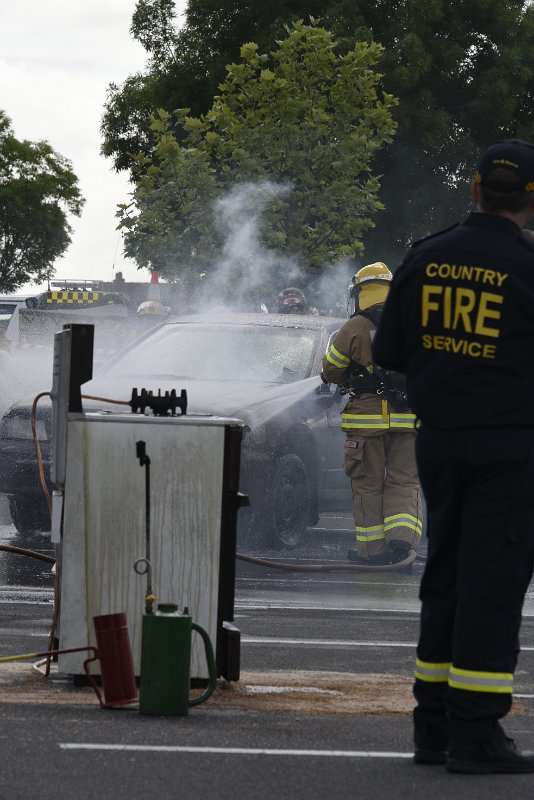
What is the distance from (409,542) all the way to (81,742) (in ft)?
21.1

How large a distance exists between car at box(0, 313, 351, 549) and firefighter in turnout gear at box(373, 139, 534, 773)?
20.2 ft

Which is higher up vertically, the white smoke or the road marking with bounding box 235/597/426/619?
the white smoke

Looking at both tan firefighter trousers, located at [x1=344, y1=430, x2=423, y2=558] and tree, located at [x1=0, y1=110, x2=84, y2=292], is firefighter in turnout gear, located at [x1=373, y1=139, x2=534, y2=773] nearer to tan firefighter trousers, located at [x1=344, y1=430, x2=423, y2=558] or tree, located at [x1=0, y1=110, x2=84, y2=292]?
tan firefighter trousers, located at [x1=344, y1=430, x2=423, y2=558]

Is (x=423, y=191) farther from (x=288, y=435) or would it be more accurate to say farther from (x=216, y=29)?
(x=288, y=435)

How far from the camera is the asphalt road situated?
444cm

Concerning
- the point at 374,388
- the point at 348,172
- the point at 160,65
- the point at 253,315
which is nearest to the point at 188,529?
the point at 374,388

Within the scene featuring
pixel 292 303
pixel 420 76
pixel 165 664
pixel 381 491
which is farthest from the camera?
pixel 420 76

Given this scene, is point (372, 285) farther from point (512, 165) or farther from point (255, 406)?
point (512, 165)

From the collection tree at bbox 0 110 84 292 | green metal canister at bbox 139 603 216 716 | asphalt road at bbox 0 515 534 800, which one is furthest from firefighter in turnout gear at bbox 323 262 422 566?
tree at bbox 0 110 84 292

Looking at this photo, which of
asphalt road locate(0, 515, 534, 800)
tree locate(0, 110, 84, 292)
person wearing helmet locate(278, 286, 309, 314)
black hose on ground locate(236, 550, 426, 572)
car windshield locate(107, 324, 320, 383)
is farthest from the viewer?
tree locate(0, 110, 84, 292)

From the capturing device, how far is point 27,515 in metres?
12.3

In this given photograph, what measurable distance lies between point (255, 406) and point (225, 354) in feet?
3.85

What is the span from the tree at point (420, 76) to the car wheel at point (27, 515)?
22720mm

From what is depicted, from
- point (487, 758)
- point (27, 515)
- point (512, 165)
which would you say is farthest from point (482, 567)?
point (27, 515)
